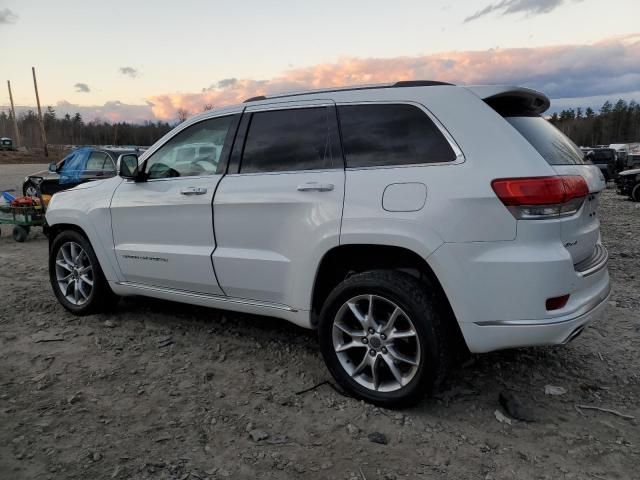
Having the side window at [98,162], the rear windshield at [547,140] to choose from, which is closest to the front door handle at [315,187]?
the rear windshield at [547,140]

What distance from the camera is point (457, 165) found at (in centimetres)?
283

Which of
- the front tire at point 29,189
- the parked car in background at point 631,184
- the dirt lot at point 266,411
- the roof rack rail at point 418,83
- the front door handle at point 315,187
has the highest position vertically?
the roof rack rail at point 418,83

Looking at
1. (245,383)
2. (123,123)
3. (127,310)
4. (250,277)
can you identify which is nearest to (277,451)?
(245,383)

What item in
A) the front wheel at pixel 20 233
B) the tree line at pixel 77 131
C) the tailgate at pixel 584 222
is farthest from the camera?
the tree line at pixel 77 131

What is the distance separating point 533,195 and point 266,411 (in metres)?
2.00

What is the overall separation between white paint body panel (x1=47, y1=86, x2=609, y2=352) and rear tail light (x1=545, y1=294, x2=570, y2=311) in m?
0.03

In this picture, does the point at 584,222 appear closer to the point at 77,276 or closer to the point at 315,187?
the point at 315,187

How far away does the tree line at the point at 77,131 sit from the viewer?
314 feet

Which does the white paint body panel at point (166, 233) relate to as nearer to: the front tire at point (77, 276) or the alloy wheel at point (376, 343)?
the front tire at point (77, 276)

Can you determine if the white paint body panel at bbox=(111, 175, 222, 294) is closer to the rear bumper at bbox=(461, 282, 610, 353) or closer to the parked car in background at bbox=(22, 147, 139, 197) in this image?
the rear bumper at bbox=(461, 282, 610, 353)

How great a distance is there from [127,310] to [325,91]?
121 inches

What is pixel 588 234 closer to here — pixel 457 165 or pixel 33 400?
pixel 457 165

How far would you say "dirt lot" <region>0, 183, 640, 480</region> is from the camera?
262cm

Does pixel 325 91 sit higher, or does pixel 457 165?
pixel 325 91
